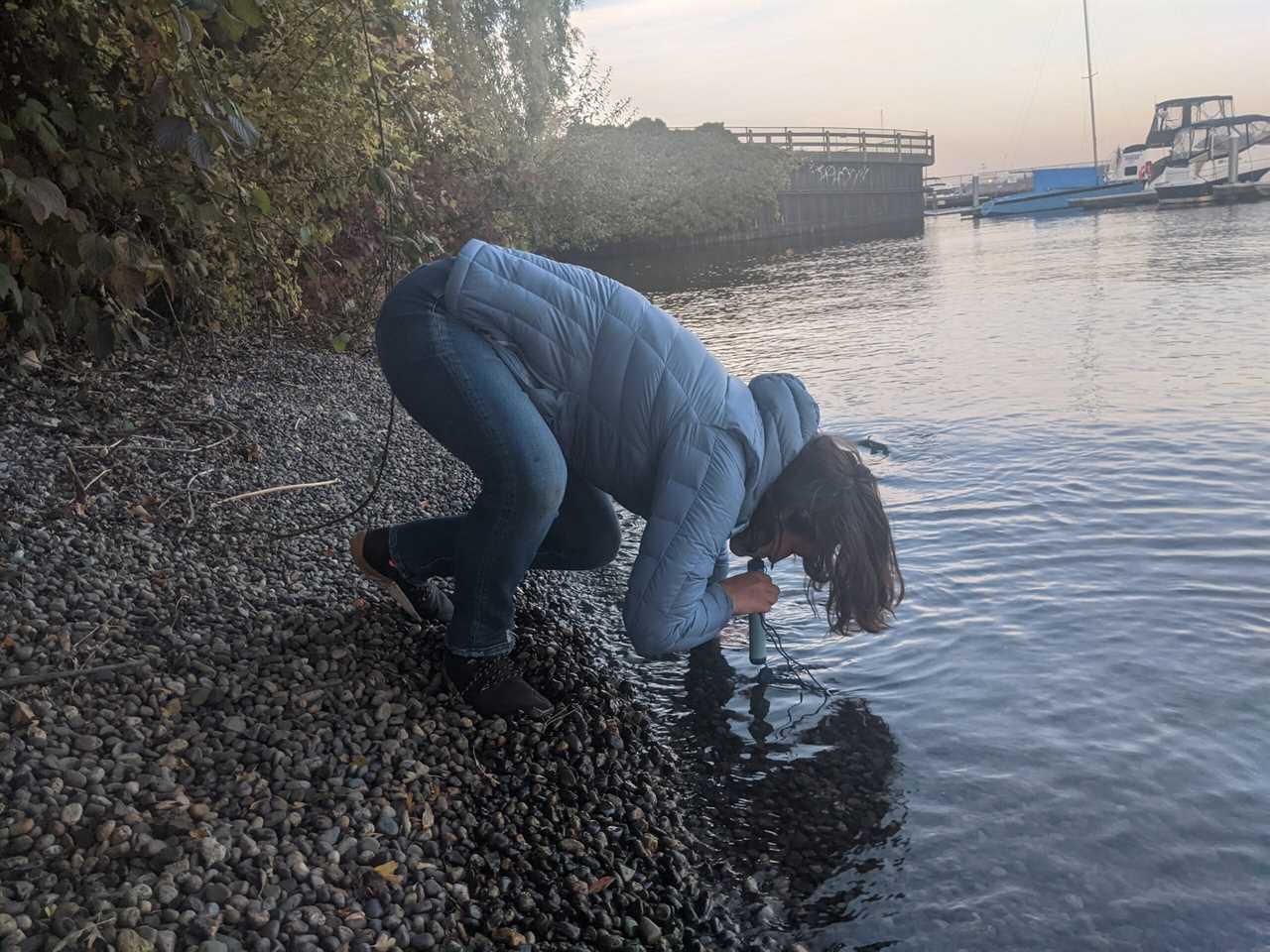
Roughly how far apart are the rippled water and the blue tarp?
200ft

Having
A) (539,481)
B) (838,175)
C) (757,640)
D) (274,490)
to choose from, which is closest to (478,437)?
(539,481)

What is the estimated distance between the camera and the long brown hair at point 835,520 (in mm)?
3025

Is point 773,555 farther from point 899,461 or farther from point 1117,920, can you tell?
point 899,461

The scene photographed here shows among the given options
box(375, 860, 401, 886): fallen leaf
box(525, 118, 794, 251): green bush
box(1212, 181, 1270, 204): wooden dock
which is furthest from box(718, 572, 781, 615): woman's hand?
box(1212, 181, 1270, 204): wooden dock

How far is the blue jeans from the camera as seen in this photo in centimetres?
290

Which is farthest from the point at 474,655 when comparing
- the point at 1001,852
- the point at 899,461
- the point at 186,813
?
the point at 899,461

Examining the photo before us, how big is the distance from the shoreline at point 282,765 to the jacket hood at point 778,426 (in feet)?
3.48

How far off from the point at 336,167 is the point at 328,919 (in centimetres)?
660

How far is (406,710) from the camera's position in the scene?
127 inches

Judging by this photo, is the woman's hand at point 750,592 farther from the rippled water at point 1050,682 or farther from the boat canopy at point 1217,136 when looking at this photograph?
the boat canopy at point 1217,136

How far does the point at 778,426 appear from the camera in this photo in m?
2.97

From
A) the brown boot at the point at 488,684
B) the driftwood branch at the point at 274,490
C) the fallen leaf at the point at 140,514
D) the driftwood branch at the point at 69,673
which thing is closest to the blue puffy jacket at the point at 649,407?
the brown boot at the point at 488,684

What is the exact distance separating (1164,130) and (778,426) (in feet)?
214

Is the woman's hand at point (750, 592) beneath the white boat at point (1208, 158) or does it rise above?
beneath
